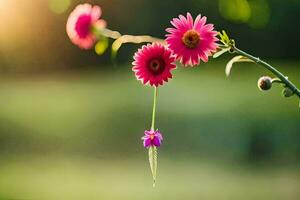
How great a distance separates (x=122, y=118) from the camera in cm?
497

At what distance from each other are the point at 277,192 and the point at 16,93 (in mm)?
2848

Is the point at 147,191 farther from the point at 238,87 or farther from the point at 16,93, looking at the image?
the point at 16,93

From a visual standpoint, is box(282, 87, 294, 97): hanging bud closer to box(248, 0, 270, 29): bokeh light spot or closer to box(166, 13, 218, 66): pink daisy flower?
box(166, 13, 218, 66): pink daisy flower

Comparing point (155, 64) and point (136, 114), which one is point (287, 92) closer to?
point (155, 64)

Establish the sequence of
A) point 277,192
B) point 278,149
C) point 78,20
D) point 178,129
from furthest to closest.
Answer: point 178,129
point 278,149
point 277,192
point 78,20

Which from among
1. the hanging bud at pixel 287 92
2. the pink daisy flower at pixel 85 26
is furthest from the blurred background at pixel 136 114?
the pink daisy flower at pixel 85 26

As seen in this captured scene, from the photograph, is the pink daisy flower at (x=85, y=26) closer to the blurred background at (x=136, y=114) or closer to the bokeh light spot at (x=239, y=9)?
the bokeh light spot at (x=239, y=9)

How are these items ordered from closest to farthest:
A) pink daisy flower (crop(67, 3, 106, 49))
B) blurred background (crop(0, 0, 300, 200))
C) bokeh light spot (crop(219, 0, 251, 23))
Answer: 1. pink daisy flower (crop(67, 3, 106, 49))
2. bokeh light spot (crop(219, 0, 251, 23))
3. blurred background (crop(0, 0, 300, 200))

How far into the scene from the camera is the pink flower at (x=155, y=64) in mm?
933

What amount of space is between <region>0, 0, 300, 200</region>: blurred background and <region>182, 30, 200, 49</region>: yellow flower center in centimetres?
100

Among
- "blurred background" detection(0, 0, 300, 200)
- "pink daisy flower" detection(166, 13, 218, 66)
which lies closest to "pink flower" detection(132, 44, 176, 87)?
"pink daisy flower" detection(166, 13, 218, 66)

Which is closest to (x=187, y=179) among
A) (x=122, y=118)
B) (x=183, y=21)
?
(x=122, y=118)

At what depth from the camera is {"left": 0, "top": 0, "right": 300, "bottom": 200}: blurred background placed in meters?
3.71

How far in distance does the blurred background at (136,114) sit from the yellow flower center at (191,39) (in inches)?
39.2
